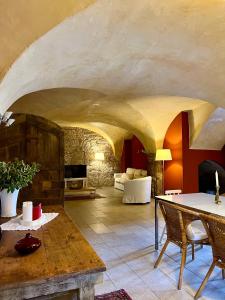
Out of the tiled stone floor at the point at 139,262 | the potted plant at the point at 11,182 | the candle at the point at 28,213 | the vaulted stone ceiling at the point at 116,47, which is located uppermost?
the vaulted stone ceiling at the point at 116,47

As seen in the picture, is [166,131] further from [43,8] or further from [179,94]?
[43,8]

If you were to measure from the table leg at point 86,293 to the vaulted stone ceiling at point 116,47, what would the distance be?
1754 millimetres

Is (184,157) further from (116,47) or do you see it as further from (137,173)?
(116,47)

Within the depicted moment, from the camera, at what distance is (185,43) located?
2676 millimetres

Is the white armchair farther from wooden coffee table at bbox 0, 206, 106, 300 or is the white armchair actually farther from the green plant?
wooden coffee table at bbox 0, 206, 106, 300

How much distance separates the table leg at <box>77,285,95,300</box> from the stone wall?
10.4 metres

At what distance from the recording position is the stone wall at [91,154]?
1162 cm

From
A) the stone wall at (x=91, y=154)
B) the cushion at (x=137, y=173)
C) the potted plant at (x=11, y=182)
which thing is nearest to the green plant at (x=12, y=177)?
the potted plant at (x=11, y=182)

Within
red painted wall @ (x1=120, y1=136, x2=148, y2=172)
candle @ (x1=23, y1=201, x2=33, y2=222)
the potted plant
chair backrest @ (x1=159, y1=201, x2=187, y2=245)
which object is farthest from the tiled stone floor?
red painted wall @ (x1=120, y1=136, x2=148, y2=172)

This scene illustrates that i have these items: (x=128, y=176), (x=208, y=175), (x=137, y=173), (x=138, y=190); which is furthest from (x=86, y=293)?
(x=128, y=176)

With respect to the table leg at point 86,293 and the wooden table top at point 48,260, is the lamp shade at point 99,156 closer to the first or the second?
the wooden table top at point 48,260

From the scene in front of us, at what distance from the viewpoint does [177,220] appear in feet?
8.89

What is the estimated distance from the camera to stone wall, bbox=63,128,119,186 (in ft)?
38.1

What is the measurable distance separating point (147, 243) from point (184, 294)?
150cm
